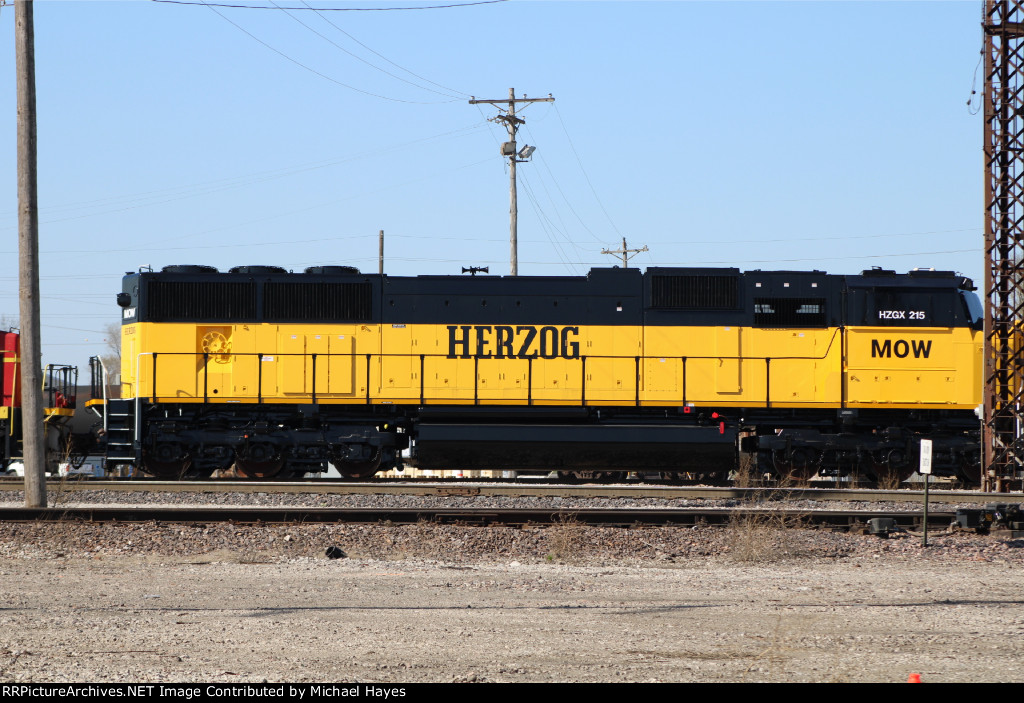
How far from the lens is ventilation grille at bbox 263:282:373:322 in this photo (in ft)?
55.4

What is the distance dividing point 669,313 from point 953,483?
546 cm

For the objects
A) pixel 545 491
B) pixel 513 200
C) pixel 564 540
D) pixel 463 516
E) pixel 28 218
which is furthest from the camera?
pixel 513 200

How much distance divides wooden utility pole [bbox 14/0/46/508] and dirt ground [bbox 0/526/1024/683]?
272 cm

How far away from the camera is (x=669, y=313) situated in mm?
16844

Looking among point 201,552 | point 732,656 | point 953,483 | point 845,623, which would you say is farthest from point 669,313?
point 732,656

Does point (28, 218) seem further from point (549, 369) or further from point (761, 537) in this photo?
point (761, 537)

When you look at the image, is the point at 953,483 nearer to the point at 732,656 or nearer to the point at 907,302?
the point at 907,302

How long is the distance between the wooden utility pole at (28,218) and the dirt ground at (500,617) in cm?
272

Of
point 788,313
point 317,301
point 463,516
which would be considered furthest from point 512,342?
point 463,516

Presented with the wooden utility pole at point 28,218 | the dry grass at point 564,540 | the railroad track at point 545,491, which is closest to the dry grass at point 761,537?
the dry grass at point 564,540

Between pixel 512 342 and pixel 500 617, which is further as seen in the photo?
pixel 512 342

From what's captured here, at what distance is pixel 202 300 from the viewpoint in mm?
16938

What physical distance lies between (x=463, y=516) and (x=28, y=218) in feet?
21.3

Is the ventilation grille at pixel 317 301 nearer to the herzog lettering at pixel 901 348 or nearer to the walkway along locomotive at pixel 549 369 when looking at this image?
the walkway along locomotive at pixel 549 369
